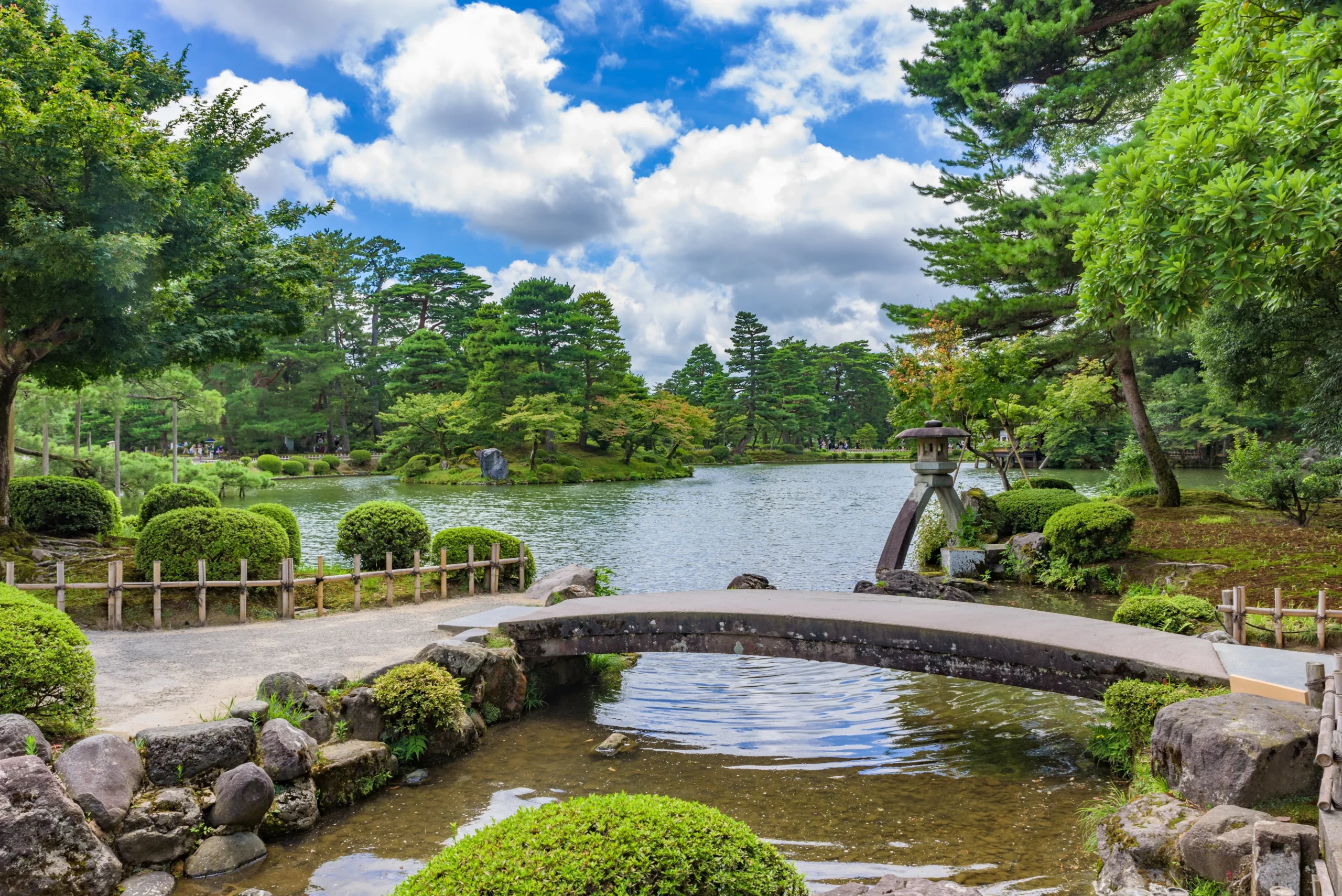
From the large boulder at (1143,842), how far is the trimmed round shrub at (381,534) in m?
9.36

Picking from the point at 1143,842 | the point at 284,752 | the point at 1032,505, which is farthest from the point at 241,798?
the point at 1032,505

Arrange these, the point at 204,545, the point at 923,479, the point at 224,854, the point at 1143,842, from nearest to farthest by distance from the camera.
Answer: the point at 1143,842, the point at 224,854, the point at 204,545, the point at 923,479

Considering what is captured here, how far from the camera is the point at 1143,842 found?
12.7 feet

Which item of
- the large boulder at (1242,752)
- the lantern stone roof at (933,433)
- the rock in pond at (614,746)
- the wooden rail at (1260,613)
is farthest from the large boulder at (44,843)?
the lantern stone roof at (933,433)

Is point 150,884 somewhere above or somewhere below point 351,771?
below

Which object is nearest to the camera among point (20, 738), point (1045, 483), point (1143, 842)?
point (1143, 842)

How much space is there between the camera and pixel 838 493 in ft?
103

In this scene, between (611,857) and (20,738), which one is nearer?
(611,857)

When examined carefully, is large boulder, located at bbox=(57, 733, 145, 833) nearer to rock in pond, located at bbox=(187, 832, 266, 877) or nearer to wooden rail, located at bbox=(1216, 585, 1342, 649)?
rock in pond, located at bbox=(187, 832, 266, 877)

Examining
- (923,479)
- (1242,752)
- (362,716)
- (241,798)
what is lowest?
(241,798)

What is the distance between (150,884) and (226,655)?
3449 mm

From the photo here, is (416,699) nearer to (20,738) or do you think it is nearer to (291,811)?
(291,811)

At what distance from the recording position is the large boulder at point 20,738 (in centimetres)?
439

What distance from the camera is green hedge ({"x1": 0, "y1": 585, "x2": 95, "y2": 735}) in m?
4.86
